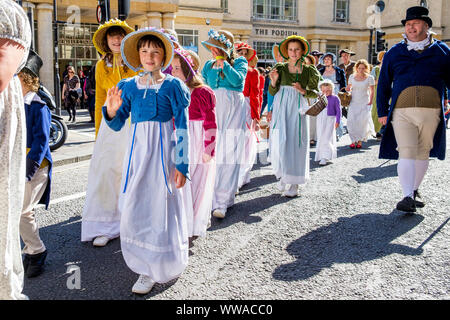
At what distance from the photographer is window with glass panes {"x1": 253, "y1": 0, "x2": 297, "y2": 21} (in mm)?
35041

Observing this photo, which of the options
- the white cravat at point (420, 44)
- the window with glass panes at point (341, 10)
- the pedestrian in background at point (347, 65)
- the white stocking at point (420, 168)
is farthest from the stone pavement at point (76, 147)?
the window with glass panes at point (341, 10)

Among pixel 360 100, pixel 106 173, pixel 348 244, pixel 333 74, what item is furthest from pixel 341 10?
pixel 106 173

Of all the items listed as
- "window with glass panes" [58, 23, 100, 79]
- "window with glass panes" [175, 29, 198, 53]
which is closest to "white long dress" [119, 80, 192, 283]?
"window with glass panes" [58, 23, 100, 79]

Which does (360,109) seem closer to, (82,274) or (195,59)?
(195,59)

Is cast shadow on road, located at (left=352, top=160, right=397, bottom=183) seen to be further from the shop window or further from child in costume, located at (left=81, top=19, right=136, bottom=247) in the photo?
the shop window

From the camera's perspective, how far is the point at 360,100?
1090 centimetres

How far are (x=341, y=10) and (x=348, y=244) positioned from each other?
36.9m

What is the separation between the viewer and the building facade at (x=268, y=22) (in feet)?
76.9

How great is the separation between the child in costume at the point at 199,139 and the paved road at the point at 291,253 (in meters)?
0.25

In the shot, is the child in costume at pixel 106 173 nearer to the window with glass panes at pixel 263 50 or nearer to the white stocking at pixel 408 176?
the white stocking at pixel 408 176

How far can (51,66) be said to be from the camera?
19547 mm

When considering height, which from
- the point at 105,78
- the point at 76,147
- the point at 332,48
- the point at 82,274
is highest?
the point at 332,48

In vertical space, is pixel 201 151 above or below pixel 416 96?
below

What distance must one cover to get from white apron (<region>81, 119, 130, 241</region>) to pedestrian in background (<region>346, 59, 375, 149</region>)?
23.3 ft
